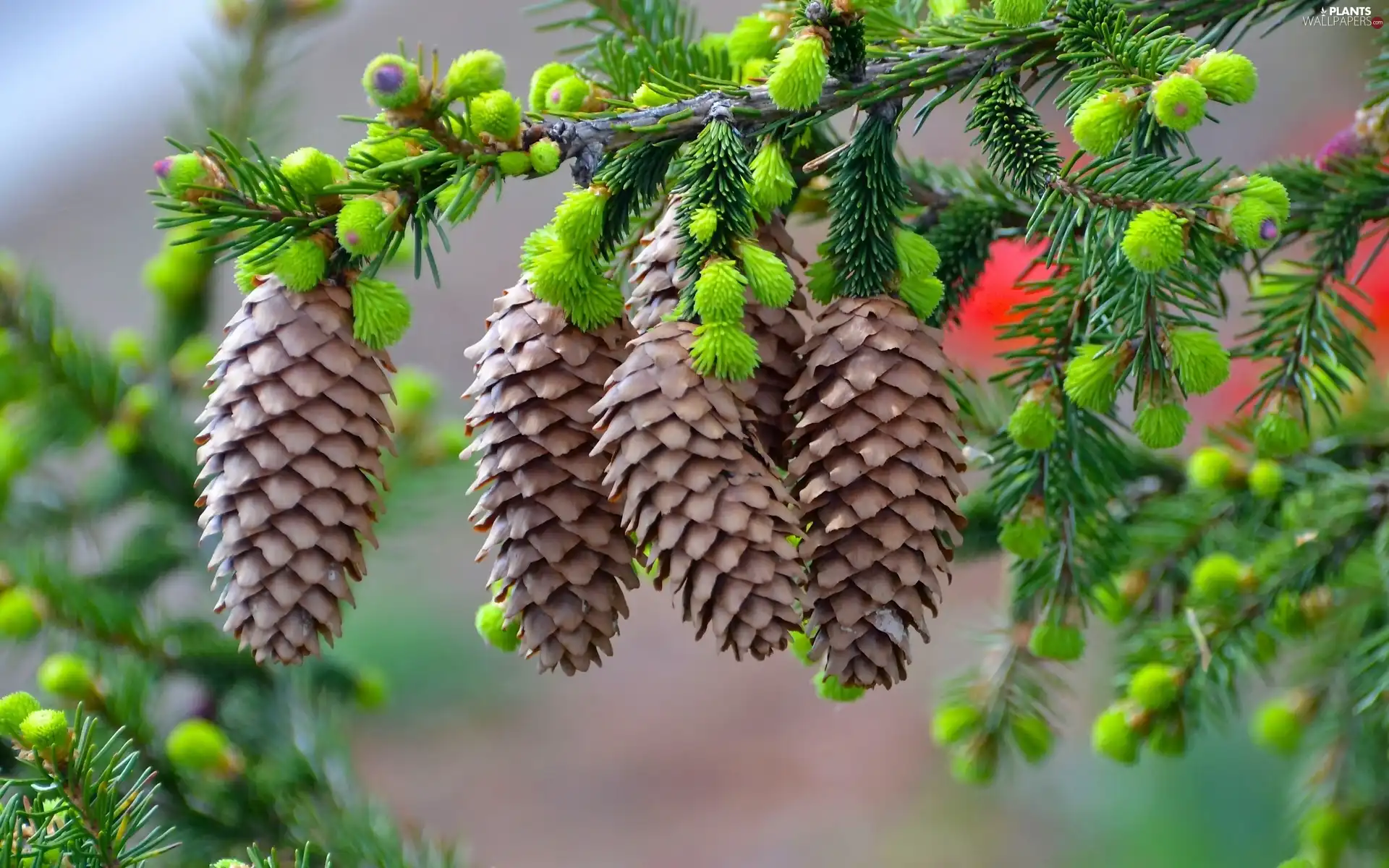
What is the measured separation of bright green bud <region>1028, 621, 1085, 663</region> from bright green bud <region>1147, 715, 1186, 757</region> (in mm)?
96

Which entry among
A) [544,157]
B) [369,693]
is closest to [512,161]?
[544,157]

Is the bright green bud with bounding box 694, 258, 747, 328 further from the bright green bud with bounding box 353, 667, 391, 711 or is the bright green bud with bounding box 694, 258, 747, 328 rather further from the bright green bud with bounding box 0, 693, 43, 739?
the bright green bud with bounding box 353, 667, 391, 711

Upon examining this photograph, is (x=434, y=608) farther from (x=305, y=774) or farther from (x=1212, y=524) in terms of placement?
(x=1212, y=524)

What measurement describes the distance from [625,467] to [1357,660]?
584 mm

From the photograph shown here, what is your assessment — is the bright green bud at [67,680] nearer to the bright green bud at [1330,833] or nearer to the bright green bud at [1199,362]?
the bright green bud at [1199,362]

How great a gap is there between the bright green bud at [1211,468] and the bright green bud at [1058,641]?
0.51 ft

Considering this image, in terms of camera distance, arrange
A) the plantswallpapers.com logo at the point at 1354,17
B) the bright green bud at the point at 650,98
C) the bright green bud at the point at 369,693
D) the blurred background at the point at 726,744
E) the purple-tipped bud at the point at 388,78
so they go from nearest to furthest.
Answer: the purple-tipped bud at the point at 388,78
the bright green bud at the point at 650,98
the plantswallpapers.com logo at the point at 1354,17
the bright green bud at the point at 369,693
the blurred background at the point at 726,744

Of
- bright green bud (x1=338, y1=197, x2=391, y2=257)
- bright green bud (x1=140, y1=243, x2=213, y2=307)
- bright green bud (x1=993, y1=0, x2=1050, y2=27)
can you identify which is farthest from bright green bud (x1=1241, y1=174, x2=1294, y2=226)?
bright green bud (x1=140, y1=243, x2=213, y2=307)

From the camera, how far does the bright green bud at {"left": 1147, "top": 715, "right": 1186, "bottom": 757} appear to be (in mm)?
730

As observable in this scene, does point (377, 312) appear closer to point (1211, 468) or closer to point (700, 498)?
point (700, 498)

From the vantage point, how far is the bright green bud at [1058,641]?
68 cm

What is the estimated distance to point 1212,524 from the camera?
0.83 metres

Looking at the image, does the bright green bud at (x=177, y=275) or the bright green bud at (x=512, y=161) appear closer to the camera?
the bright green bud at (x=512, y=161)

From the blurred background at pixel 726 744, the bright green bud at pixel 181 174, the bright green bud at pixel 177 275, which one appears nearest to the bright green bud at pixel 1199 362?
the bright green bud at pixel 181 174
